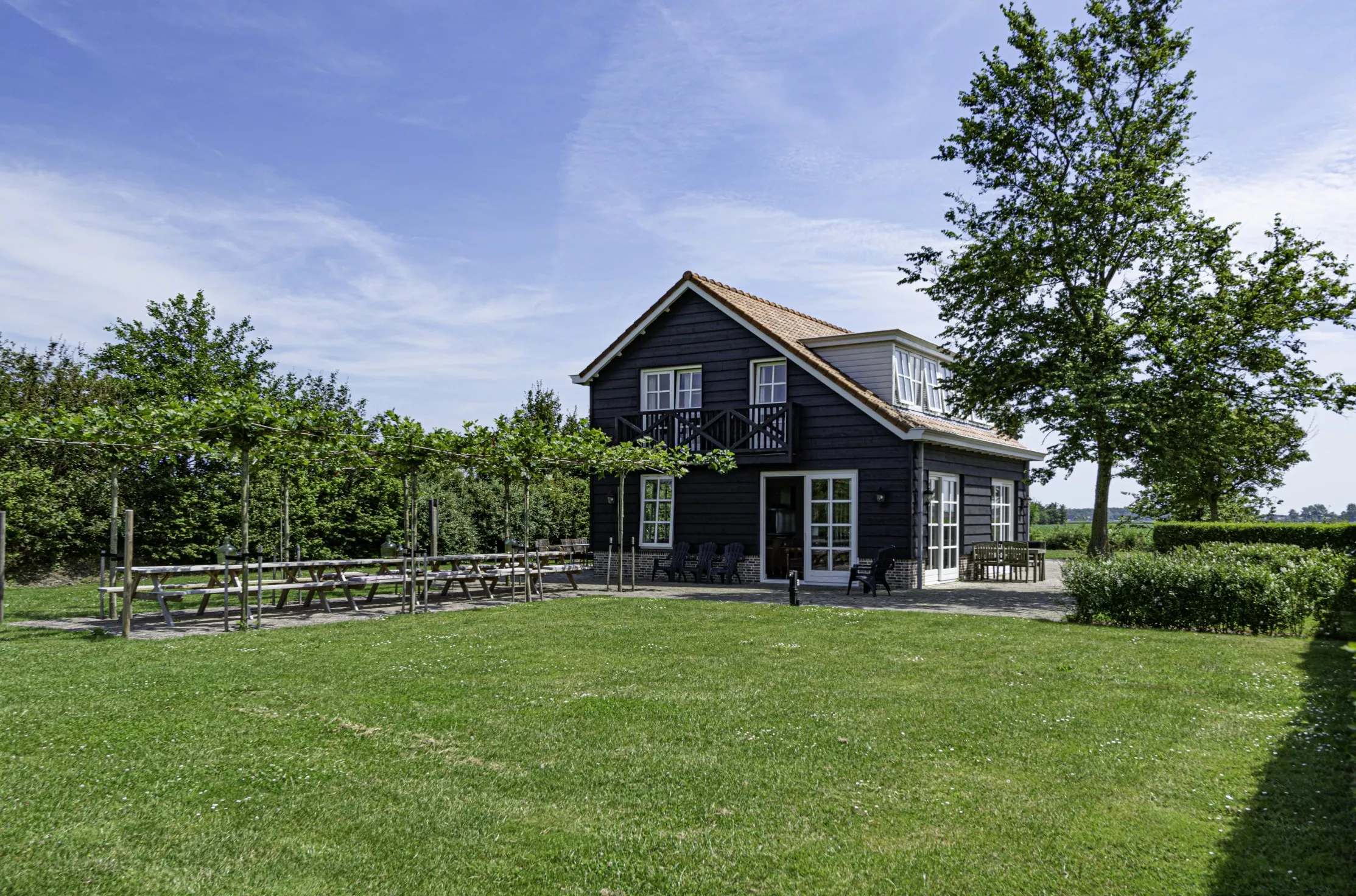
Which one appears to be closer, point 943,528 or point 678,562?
point 943,528

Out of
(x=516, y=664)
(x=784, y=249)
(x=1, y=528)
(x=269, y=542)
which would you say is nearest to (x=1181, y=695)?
(x=516, y=664)

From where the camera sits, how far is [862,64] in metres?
11.2

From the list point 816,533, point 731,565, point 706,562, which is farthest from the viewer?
point 706,562

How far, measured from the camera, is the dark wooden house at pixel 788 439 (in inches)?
731

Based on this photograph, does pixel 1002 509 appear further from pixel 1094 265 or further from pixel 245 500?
pixel 245 500

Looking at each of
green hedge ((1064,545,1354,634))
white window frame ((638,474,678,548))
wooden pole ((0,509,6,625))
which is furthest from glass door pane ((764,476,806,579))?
wooden pole ((0,509,6,625))

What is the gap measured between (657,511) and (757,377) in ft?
13.3

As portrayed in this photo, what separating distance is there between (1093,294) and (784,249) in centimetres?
790

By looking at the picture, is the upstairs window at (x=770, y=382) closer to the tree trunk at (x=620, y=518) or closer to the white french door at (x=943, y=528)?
the tree trunk at (x=620, y=518)

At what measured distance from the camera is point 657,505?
2131 centimetres

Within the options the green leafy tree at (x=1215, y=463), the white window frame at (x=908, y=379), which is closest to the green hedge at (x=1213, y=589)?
the green leafy tree at (x=1215, y=463)

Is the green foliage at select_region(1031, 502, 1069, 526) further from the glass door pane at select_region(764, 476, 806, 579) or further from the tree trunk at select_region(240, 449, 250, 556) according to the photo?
the tree trunk at select_region(240, 449, 250, 556)

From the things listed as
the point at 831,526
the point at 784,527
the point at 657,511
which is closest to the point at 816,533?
the point at 831,526

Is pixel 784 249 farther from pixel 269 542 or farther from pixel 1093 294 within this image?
pixel 269 542
